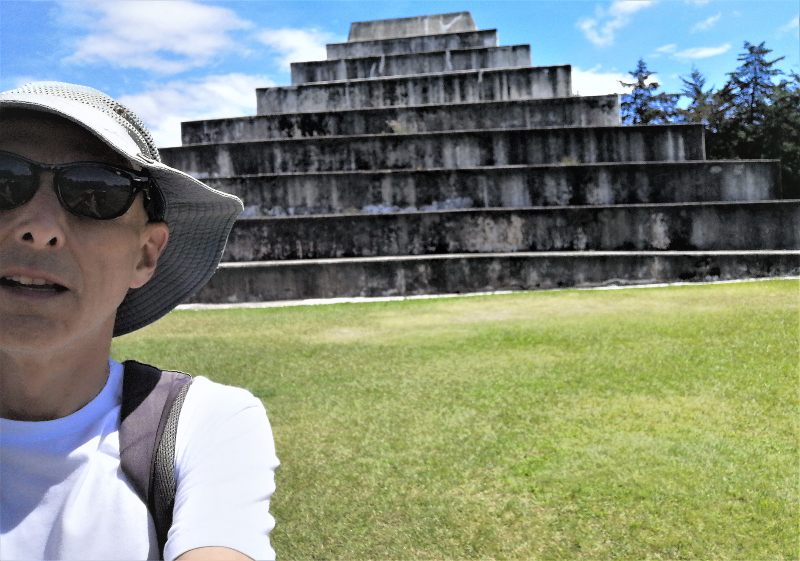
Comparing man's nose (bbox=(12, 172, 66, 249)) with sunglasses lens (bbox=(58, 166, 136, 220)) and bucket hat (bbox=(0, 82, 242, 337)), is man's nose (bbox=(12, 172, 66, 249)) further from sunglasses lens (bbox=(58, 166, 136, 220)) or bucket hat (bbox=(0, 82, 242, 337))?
bucket hat (bbox=(0, 82, 242, 337))

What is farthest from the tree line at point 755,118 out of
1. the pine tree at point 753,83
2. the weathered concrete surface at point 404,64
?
the weathered concrete surface at point 404,64

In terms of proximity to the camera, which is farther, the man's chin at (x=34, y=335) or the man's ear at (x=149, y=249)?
the man's ear at (x=149, y=249)

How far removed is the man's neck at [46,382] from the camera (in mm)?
1047

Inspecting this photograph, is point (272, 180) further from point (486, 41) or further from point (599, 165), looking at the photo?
point (486, 41)

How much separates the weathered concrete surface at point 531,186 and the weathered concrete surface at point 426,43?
6111 mm

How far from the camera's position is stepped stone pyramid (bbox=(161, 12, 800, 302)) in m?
9.82

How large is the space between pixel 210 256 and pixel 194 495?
2.27ft

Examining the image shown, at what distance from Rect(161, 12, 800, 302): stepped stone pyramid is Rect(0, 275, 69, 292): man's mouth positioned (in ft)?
28.8

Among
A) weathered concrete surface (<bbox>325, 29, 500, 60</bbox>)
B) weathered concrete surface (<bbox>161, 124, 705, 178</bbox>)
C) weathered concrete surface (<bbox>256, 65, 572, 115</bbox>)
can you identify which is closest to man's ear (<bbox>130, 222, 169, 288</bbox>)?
weathered concrete surface (<bbox>161, 124, 705, 178</bbox>)

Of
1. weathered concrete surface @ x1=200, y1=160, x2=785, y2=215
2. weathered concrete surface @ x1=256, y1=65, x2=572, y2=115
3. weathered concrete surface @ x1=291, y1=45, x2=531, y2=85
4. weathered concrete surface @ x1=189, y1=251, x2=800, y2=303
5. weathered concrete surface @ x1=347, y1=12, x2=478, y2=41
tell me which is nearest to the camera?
weathered concrete surface @ x1=189, y1=251, x2=800, y2=303

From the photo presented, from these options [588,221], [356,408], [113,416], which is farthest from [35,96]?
[588,221]

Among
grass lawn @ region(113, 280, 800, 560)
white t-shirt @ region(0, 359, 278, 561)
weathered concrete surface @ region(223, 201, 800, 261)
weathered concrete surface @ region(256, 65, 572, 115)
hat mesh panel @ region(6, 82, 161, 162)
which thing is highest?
weathered concrete surface @ region(256, 65, 572, 115)

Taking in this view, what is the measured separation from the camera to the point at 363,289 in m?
9.88

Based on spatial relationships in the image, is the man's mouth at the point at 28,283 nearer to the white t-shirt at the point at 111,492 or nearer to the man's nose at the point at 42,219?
the man's nose at the point at 42,219
